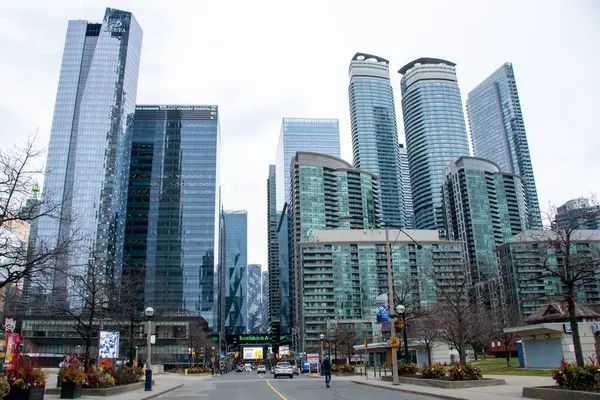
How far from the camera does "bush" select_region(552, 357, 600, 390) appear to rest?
16.3 m

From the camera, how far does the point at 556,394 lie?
17.3m

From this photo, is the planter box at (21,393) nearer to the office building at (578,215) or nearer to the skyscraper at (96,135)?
the office building at (578,215)

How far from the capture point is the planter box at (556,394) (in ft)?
50.8

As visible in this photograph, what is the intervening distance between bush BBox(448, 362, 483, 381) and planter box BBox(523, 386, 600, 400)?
22.4 ft

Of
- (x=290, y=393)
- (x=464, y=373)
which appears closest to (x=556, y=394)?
(x=464, y=373)

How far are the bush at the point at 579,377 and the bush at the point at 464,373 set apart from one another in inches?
339

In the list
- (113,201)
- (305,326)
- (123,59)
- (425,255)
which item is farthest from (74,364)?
(123,59)

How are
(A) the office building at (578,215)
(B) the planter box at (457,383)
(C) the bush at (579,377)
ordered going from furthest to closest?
1. (B) the planter box at (457,383)
2. (A) the office building at (578,215)
3. (C) the bush at (579,377)

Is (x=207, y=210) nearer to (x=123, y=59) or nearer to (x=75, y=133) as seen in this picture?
(x=75, y=133)

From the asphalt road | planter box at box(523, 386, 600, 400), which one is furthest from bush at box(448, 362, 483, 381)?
planter box at box(523, 386, 600, 400)

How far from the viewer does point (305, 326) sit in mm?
161375

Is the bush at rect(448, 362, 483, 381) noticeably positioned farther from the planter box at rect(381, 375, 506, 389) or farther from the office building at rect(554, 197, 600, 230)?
the office building at rect(554, 197, 600, 230)

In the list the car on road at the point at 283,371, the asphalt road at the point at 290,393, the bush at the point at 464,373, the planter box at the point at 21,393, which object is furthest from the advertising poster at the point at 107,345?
the car on road at the point at 283,371

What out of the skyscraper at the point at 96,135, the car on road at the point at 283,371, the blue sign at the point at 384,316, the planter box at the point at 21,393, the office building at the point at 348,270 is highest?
the skyscraper at the point at 96,135
